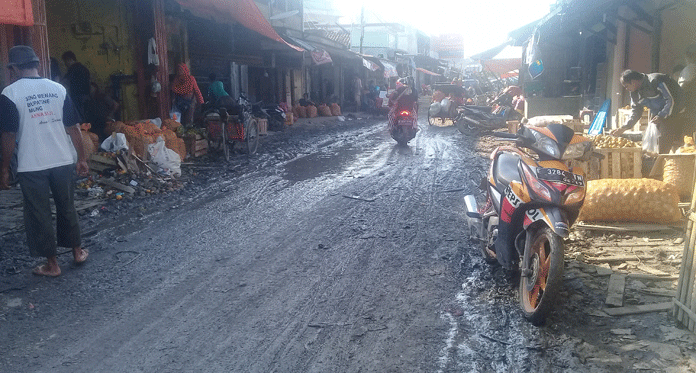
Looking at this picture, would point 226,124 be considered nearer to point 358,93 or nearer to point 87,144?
point 87,144

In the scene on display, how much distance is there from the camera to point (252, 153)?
41.8 ft

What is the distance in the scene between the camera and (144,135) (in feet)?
32.3

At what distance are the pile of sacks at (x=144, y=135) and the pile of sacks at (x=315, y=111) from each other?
12.8 m

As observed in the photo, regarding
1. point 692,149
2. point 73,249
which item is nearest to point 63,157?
point 73,249

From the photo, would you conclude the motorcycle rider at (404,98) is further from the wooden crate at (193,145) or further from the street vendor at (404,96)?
the wooden crate at (193,145)

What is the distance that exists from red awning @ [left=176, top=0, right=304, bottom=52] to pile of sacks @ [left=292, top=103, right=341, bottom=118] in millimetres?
7973

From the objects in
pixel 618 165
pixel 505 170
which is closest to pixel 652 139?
pixel 618 165

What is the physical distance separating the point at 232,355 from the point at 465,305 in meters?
1.82

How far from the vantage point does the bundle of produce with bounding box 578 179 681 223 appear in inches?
237

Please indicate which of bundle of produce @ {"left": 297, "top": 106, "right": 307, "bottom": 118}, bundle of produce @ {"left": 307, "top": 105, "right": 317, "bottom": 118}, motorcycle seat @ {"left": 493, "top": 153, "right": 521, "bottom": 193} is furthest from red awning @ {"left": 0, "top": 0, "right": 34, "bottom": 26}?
bundle of produce @ {"left": 307, "top": 105, "right": 317, "bottom": 118}

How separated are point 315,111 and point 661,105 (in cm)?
1837

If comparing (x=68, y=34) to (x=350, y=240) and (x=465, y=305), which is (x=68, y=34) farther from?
(x=465, y=305)

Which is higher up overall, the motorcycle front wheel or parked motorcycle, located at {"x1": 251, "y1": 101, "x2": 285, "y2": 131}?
parked motorcycle, located at {"x1": 251, "y1": 101, "x2": 285, "y2": 131}

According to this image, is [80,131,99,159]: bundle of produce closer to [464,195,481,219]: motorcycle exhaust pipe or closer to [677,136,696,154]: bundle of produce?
[464,195,481,219]: motorcycle exhaust pipe
